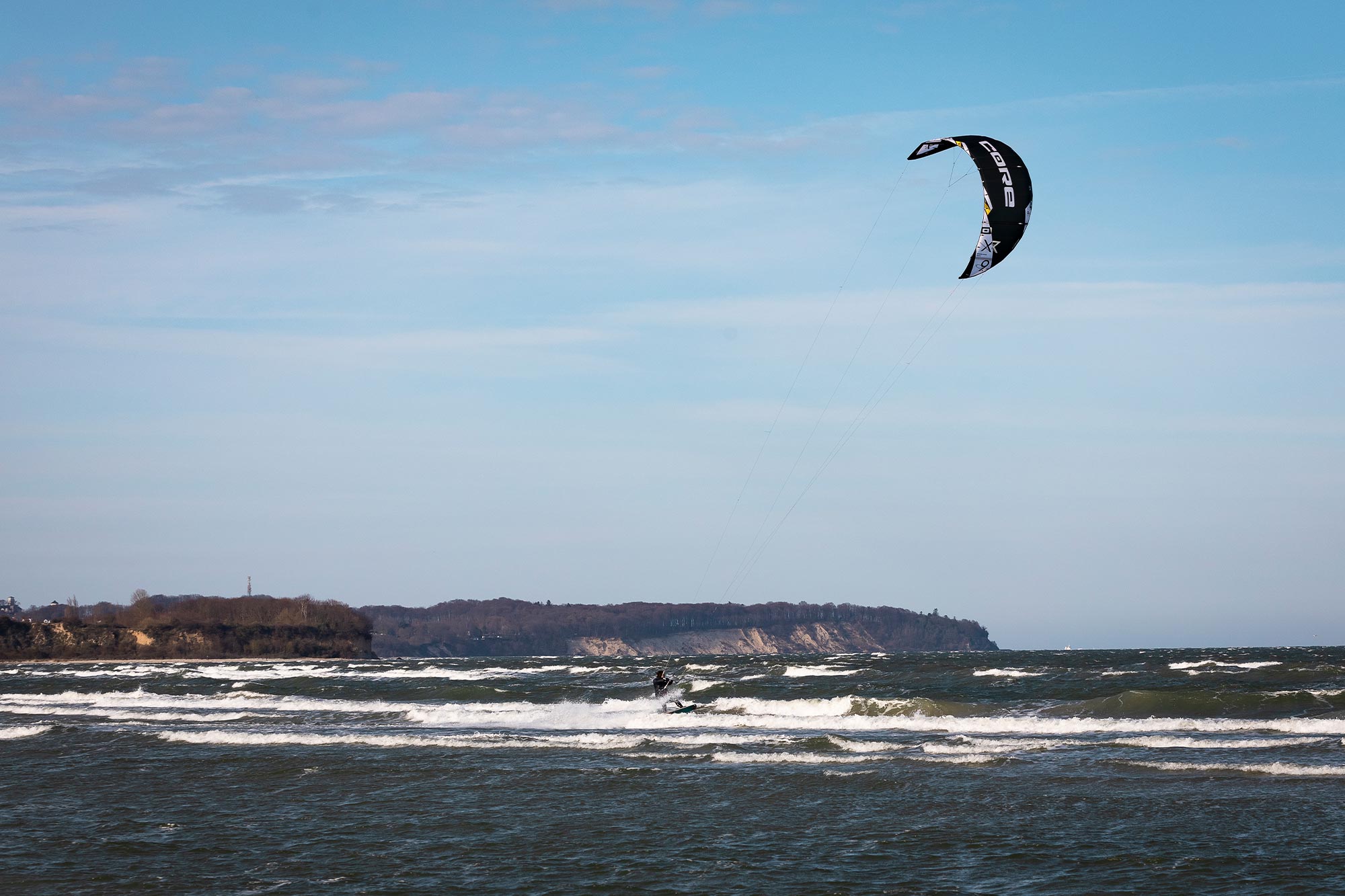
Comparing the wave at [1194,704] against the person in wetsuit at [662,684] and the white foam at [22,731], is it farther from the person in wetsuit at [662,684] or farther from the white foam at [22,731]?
the white foam at [22,731]

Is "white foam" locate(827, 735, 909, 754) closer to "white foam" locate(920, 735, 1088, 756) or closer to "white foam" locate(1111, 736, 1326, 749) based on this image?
"white foam" locate(920, 735, 1088, 756)

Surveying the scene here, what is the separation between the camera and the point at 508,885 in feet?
38.8

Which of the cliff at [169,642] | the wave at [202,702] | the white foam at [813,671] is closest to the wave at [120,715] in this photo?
the wave at [202,702]

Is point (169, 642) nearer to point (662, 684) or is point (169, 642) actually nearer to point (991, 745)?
point (662, 684)

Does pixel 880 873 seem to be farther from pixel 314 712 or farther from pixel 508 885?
pixel 314 712

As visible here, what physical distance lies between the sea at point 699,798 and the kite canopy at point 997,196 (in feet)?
27.2

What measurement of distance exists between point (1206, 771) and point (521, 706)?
21.0 m

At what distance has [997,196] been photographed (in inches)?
769

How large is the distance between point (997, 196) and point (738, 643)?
178 meters

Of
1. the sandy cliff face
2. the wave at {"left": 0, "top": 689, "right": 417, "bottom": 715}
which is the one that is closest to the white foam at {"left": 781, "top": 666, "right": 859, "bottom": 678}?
the wave at {"left": 0, "top": 689, "right": 417, "bottom": 715}

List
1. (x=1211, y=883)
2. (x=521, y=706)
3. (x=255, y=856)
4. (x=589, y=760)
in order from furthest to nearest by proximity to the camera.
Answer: (x=521, y=706), (x=589, y=760), (x=255, y=856), (x=1211, y=883)

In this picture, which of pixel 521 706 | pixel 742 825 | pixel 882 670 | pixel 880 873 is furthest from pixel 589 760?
pixel 882 670

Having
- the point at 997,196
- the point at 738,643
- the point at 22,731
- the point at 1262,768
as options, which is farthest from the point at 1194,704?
the point at 738,643

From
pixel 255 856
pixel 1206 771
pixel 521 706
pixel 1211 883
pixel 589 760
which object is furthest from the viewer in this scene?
pixel 521 706
